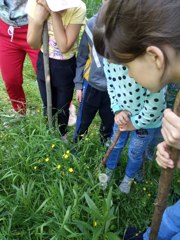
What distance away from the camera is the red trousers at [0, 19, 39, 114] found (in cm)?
226

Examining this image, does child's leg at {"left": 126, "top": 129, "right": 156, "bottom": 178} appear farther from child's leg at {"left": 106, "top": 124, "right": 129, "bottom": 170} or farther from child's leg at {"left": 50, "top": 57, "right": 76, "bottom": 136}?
child's leg at {"left": 50, "top": 57, "right": 76, "bottom": 136}

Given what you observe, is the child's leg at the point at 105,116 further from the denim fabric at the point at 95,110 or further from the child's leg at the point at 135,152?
the child's leg at the point at 135,152

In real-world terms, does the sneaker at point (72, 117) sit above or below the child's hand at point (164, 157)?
below

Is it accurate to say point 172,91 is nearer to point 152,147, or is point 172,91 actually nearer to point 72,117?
point 152,147

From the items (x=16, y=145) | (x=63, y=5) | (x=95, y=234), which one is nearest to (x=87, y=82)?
(x=63, y=5)

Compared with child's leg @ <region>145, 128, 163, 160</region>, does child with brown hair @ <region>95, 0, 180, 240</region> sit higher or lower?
higher

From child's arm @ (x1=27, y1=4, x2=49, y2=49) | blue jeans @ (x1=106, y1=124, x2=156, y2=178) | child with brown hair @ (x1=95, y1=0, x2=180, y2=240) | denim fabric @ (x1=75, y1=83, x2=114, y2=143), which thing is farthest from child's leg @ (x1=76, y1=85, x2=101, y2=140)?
child with brown hair @ (x1=95, y1=0, x2=180, y2=240)

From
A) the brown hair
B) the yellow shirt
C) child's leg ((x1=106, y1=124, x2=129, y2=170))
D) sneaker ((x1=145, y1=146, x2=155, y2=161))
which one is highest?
the brown hair

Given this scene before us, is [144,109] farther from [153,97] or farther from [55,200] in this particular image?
[55,200]

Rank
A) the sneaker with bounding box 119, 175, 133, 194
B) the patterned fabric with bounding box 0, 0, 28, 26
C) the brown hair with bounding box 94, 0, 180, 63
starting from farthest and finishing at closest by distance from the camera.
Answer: the patterned fabric with bounding box 0, 0, 28, 26, the sneaker with bounding box 119, 175, 133, 194, the brown hair with bounding box 94, 0, 180, 63

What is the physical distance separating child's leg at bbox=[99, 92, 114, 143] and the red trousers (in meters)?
0.62

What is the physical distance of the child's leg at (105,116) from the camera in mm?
2119

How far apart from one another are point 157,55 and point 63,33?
3.60ft

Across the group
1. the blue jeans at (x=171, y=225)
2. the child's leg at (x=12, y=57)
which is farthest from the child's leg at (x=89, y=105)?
the blue jeans at (x=171, y=225)
